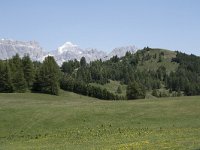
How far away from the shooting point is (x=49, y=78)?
142 m

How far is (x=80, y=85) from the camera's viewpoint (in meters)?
170

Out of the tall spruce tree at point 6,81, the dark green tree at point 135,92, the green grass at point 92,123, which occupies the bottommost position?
the green grass at point 92,123

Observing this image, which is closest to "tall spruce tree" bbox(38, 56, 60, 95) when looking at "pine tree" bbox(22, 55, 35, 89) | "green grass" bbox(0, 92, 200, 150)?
"pine tree" bbox(22, 55, 35, 89)

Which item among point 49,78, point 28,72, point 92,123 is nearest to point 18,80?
point 28,72

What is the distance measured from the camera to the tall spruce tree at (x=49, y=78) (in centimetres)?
13988

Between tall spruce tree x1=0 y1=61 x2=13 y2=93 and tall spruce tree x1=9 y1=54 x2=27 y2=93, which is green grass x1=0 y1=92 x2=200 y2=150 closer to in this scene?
tall spruce tree x1=0 y1=61 x2=13 y2=93

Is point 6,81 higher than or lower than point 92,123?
higher

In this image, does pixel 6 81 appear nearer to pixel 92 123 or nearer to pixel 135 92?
pixel 135 92

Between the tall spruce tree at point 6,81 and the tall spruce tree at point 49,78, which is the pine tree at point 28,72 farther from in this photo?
the tall spruce tree at point 6,81

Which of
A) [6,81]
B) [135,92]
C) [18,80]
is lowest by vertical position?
[135,92]

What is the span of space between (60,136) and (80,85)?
408 feet

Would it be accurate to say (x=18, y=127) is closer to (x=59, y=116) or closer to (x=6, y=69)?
(x=59, y=116)

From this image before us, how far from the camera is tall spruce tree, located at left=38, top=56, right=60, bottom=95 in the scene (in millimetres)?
139875

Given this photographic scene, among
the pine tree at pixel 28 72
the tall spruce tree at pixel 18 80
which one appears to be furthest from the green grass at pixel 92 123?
the pine tree at pixel 28 72
